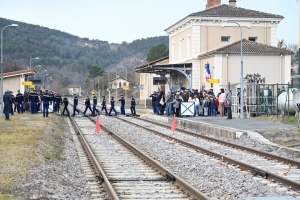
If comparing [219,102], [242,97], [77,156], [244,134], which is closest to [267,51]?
[219,102]

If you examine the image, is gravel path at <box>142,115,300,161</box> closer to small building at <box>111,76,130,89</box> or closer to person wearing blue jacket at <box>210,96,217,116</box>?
person wearing blue jacket at <box>210,96,217,116</box>

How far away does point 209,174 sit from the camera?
13.4m

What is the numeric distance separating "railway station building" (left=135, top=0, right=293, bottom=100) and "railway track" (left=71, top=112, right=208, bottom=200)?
29621mm

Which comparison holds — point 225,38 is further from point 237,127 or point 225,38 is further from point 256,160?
point 256,160

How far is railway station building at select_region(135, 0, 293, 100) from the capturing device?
49.0 meters

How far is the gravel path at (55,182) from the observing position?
10.3 meters

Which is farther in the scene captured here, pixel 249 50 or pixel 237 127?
pixel 249 50

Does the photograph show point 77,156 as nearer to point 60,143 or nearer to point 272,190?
point 60,143

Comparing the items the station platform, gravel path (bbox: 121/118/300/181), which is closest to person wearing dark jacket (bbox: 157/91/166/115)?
the station platform

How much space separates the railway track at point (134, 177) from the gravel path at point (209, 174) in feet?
1.38

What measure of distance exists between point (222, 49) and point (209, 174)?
36457mm

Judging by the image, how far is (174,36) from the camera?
66000 millimetres

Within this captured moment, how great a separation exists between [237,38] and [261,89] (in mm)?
24313

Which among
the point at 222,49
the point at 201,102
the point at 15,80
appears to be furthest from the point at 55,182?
the point at 15,80
